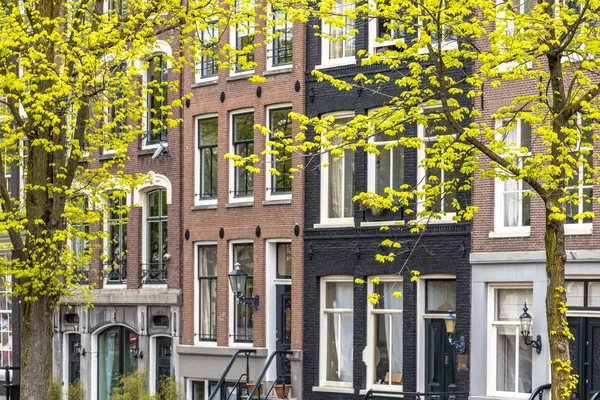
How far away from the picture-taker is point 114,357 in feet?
117

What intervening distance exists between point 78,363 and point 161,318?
412 cm

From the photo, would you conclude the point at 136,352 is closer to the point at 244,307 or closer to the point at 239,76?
the point at 244,307

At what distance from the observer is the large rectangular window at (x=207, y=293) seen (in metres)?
32.3

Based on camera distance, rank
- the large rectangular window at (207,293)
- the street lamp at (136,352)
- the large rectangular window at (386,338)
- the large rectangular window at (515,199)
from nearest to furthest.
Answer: the large rectangular window at (515,199), the large rectangular window at (386,338), the large rectangular window at (207,293), the street lamp at (136,352)

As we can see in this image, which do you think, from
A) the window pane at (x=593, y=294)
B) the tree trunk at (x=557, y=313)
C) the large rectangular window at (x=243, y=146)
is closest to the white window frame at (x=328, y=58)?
the large rectangular window at (x=243, y=146)

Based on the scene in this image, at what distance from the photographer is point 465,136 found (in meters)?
17.1

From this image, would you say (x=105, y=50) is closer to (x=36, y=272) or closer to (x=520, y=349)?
(x=36, y=272)

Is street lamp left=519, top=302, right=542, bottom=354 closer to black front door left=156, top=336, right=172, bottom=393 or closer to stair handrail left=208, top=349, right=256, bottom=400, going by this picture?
stair handrail left=208, top=349, right=256, bottom=400

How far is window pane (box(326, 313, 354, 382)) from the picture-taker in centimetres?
2894

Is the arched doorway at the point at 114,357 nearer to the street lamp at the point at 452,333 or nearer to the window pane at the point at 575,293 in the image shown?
the street lamp at the point at 452,333

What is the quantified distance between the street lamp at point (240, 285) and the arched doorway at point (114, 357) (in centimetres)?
511

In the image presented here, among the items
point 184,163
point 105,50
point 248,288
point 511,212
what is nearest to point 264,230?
point 248,288

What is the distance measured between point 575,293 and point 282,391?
309 inches

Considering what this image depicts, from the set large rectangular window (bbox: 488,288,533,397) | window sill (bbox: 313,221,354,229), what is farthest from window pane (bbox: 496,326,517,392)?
window sill (bbox: 313,221,354,229)
